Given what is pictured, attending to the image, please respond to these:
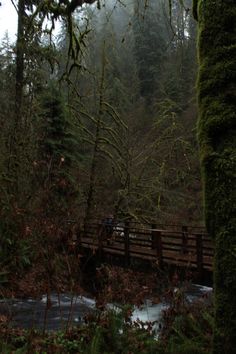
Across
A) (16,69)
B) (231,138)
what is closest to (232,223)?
(231,138)

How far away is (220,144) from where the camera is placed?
13.1 ft

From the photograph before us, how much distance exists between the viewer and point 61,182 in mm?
7500

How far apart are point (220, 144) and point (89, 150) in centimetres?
2685

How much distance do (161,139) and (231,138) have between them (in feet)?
58.3

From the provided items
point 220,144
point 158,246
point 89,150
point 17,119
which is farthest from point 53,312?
point 89,150

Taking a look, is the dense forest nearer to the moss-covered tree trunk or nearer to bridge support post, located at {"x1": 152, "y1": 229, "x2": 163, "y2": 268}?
the moss-covered tree trunk

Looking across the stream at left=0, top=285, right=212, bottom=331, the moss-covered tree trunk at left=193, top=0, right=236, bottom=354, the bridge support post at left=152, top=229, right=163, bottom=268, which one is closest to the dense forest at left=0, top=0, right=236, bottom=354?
the moss-covered tree trunk at left=193, top=0, right=236, bottom=354

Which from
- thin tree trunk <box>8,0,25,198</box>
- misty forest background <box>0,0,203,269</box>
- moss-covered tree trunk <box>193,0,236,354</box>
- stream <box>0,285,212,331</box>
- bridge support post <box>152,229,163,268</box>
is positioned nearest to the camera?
moss-covered tree trunk <box>193,0,236,354</box>

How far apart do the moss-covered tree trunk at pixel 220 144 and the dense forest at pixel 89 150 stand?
0.04 feet

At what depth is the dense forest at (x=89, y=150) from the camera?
4039 millimetres

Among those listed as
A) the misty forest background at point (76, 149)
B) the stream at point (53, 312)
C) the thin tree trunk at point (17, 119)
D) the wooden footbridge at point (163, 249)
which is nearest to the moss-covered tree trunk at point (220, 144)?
the misty forest background at point (76, 149)

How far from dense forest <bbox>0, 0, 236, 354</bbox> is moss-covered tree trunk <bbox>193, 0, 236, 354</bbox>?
11 millimetres

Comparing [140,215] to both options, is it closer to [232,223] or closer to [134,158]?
[134,158]

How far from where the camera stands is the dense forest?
A: 13.3 feet
